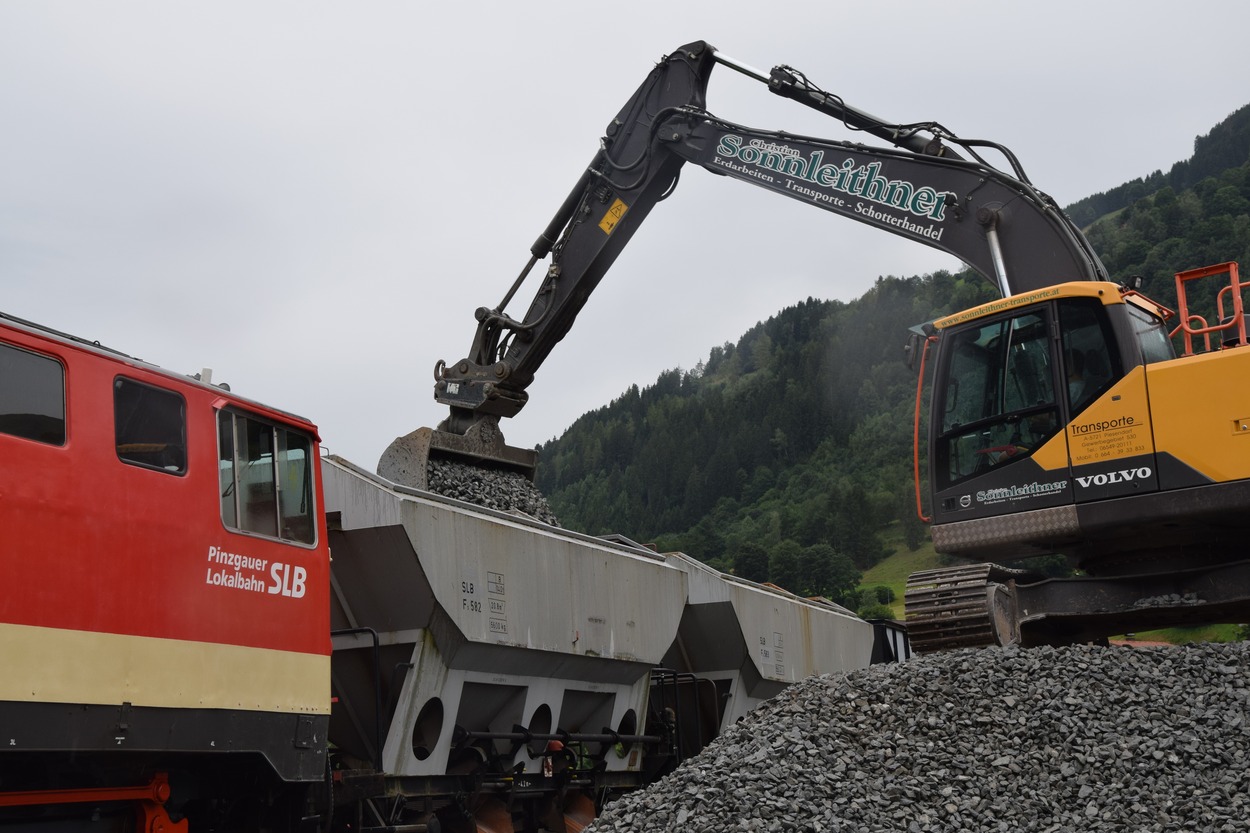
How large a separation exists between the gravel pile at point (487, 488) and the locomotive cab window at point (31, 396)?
555 cm

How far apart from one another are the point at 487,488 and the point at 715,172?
4287mm

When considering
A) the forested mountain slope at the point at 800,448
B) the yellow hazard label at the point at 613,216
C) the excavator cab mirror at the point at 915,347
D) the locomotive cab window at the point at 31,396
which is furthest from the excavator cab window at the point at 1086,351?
the forested mountain slope at the point at 800,448

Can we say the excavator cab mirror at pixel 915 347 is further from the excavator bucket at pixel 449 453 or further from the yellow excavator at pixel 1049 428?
the excavator bucket at pixel 449 453

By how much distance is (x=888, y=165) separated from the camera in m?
11.9

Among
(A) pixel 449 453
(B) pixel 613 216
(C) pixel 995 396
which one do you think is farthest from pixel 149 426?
(B) pixel 613 216

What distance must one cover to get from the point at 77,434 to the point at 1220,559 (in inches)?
318

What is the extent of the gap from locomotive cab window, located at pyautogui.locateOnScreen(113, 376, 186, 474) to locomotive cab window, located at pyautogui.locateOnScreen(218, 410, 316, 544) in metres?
0.29

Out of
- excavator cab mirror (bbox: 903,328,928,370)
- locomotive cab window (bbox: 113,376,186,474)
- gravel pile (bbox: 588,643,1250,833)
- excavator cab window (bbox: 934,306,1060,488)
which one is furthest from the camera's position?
excavator cab mirror (bbox: 903,328,928,370)

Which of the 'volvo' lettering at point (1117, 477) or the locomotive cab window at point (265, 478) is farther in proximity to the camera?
the 'volvo' lettering at point (1117, 477)

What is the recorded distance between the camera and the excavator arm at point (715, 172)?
1095 cm

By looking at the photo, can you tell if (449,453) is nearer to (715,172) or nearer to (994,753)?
(715,172)

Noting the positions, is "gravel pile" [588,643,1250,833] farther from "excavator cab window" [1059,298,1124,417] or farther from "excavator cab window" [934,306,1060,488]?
"excavator cab window" [1059,298,1124,417]

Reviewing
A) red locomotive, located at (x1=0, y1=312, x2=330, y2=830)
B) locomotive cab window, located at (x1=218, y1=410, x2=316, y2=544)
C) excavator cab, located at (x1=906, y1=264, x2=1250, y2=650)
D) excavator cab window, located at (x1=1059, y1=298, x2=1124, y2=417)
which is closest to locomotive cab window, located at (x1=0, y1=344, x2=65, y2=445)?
red locomotive, located at (x1=0, y1=312, x2=330, y2=830)

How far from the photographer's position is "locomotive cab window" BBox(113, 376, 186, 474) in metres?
6.35
